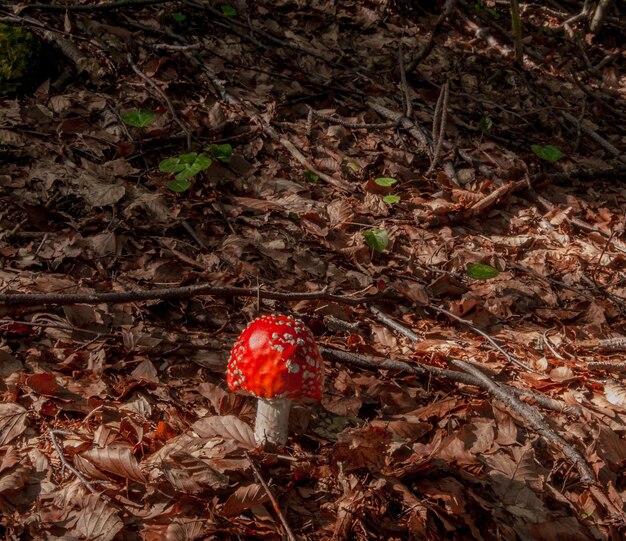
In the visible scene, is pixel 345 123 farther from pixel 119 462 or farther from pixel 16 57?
pixel 119 462

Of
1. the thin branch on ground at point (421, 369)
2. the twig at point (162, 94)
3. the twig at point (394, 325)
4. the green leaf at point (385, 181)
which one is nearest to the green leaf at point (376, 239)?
Result: the twig at point (394, 325)

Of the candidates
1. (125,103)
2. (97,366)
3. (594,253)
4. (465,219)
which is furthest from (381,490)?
(125,103)

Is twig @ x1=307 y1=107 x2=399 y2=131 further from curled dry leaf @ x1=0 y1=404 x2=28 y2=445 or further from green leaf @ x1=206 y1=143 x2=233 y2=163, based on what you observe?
curled dry leaf @ x1=0 y1=404 x2=28 y2=445

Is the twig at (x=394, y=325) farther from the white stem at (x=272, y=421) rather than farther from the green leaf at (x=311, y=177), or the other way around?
the green leaf at (x=311, y=177)

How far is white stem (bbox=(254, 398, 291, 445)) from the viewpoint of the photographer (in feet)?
9.26

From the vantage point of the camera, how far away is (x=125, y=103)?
16.9ft

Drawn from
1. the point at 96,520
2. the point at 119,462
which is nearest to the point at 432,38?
the point at 119,462

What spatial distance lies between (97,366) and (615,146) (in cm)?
656

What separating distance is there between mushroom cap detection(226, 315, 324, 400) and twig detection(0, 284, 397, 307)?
80 centimetres

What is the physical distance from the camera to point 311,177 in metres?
5.16

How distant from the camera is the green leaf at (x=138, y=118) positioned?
4.75 meters

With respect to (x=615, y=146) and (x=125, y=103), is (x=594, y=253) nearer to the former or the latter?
(x=615, y=146)

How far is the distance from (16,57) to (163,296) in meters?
2.99

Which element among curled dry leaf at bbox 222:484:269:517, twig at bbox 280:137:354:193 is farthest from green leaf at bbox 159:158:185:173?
curled dry leaf at bbox 222:484:269:517
